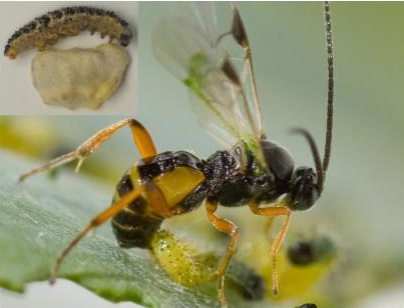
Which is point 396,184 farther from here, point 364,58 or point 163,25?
point 163,25

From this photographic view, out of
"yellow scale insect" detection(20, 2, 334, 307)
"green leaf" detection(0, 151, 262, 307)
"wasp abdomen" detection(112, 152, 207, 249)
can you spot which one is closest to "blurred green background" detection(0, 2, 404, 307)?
"green leaf" detection(0, 151, 262, 307)

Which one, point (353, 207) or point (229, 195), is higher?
point (229, 195)

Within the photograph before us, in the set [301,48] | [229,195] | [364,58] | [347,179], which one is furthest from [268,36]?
[229,195]

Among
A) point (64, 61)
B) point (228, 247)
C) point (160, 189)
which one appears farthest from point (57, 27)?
point (228, 247)

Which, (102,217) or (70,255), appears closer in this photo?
(70,255)

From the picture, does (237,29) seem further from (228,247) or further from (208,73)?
(228,247)

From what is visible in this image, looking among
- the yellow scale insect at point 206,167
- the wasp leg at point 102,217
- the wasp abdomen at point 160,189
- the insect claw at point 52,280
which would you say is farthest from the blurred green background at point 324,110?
the insect claw at point 52,280

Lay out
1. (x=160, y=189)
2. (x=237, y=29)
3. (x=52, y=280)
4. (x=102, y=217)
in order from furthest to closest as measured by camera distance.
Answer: (x=237, y=29) → (x=160, y=189) → (x=102, y=217) → (x=52, y=280)
